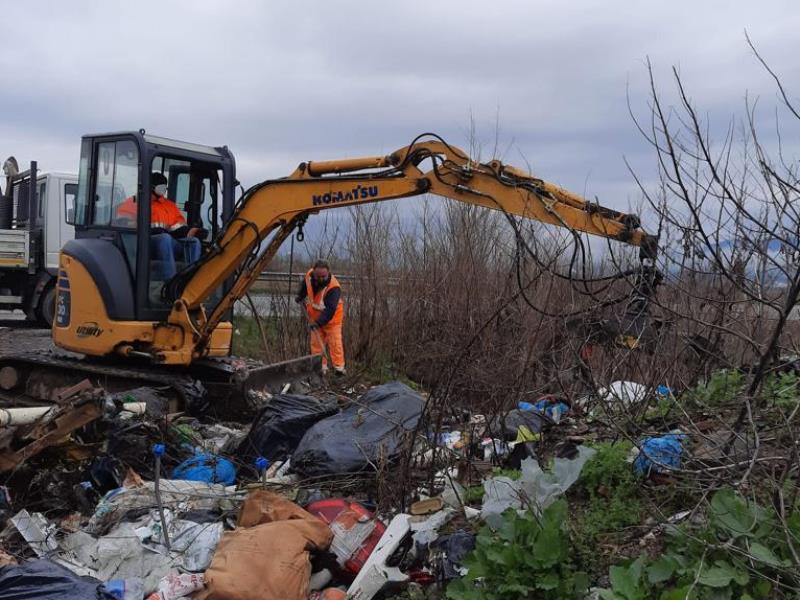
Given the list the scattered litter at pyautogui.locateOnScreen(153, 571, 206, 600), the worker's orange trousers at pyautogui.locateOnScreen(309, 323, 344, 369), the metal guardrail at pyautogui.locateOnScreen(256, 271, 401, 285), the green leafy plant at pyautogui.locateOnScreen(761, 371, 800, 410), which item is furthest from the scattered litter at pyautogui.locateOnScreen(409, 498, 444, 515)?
the metal guardrail at pyautogui.locateOnScreen(256, 271, 401, 285)

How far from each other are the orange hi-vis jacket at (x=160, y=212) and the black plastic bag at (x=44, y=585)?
183 inches

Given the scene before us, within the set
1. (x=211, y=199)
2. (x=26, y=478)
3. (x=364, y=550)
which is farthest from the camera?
(x=211, y=199)

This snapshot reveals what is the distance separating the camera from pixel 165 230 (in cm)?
900

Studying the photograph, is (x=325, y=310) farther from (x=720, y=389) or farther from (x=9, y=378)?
(x=720, y=389)

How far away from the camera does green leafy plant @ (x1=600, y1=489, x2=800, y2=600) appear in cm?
349

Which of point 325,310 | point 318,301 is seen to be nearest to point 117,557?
point 325,310

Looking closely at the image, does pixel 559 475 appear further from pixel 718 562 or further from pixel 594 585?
pixel 718 562

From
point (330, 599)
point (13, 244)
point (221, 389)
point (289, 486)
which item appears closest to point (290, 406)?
point (289, 486)

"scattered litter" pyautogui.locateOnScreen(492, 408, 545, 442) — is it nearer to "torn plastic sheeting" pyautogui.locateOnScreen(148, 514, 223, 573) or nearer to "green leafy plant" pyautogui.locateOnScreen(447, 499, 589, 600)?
"green leafy plant" pyautogui.locateOnScreen(447, 499, 589, 600)

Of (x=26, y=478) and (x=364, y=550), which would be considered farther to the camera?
(x=26, y=478)

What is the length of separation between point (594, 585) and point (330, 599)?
4.52ft

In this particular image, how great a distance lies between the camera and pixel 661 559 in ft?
12.5

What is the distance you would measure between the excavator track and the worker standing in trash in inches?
73.4

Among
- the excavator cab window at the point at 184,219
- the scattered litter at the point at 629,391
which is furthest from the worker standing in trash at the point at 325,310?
the scattered litter at the point at 629,391
